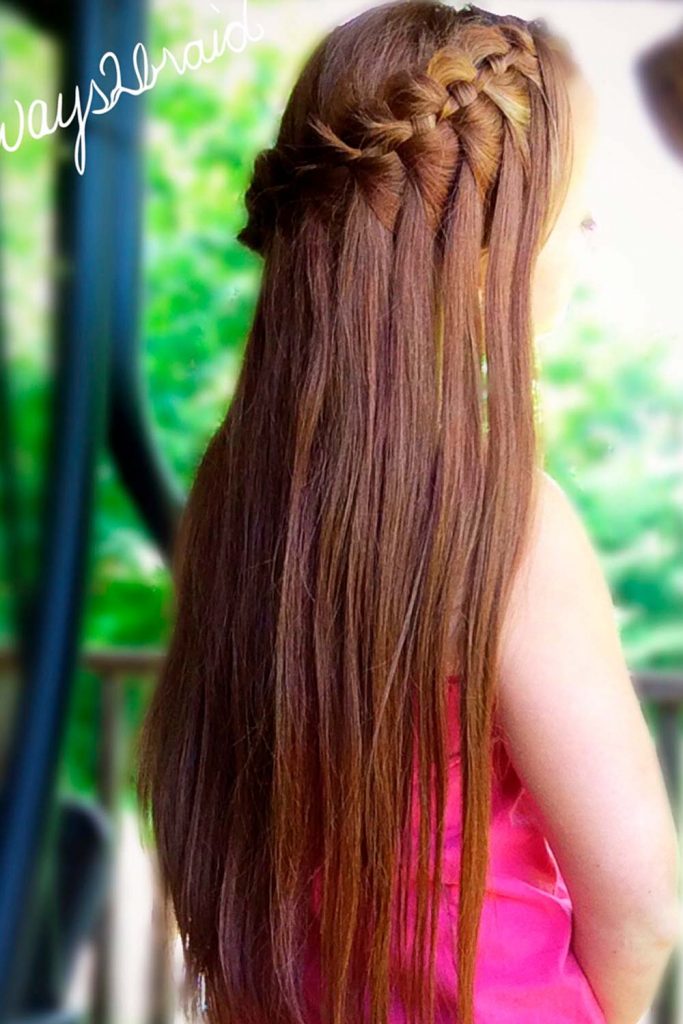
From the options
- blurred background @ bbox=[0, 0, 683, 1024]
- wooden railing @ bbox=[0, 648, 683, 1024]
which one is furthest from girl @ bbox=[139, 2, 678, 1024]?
wooden railing @ bbox=[0, 648, 683, 1024]

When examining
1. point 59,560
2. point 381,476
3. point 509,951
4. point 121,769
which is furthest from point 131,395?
point 509,951

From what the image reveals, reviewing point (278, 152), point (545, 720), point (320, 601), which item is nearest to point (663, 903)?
point (545, 720)

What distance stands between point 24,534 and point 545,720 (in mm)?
1246

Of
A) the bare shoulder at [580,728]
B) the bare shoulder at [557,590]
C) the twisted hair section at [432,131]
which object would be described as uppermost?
the twisted hair section at [432,131]

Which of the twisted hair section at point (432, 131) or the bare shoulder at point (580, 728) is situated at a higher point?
the twisted hair section at point (432, 131)

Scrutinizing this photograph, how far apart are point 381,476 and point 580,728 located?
0.71 feet

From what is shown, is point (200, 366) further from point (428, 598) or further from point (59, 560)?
point (428, 598)

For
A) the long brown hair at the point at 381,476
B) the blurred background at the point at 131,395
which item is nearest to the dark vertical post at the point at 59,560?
the blurred background at the point at 131,395

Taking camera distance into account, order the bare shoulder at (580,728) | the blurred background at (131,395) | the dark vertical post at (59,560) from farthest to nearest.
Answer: the dark vertical post at (59,560) → the blurred background at (131,395) → the bare shoulder at (580,728)

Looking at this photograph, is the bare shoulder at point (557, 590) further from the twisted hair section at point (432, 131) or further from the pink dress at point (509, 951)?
the twisted hair section at point (432, 131)

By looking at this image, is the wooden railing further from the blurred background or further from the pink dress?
the pink dress

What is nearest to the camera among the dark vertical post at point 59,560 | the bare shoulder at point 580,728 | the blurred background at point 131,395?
the bare shoulder at point 580,728

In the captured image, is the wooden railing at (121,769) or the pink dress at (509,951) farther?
the wooden railing at (121,769)

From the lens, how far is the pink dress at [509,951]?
31.9 inches
